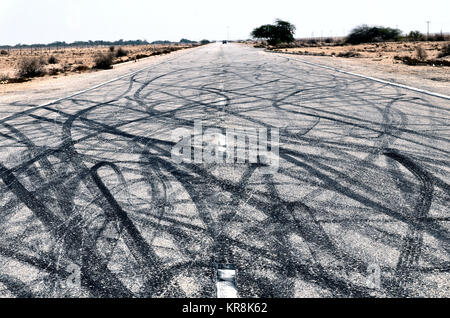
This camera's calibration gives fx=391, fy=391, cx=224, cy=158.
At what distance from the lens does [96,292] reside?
2648mm

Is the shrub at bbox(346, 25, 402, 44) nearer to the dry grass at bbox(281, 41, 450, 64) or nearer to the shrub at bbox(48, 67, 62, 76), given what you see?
the dry grass at bbox(281, 41, 450, 64)

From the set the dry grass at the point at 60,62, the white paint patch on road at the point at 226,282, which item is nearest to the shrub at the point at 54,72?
the dry grass at the point at 60,62

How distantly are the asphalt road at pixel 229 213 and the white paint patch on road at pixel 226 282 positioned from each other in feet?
0.13

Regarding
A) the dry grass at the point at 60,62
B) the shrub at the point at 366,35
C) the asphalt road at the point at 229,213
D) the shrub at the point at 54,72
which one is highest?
the shrub at the point at 366,35

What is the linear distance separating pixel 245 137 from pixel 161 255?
158 inches

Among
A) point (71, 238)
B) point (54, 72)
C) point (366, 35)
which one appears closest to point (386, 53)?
point (54, 72)

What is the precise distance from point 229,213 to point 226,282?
3.85 ft

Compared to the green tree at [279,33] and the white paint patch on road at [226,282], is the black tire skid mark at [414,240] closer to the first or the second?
the white paint patch on road at [226,282]

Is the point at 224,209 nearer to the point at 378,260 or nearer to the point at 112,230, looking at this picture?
the point at 112,230

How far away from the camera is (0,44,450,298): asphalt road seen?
9.13 ft

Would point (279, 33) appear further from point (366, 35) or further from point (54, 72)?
point (54, 72)

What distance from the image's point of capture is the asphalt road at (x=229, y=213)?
278 cm

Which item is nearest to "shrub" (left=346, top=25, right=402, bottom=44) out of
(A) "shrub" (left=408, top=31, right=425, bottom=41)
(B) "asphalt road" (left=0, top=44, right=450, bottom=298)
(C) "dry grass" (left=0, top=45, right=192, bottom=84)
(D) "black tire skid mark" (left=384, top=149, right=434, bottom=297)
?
(A) "shrub" (left=408, top=31, right=425, bottom=41)

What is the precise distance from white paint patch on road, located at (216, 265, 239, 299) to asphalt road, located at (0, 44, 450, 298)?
40 mm
